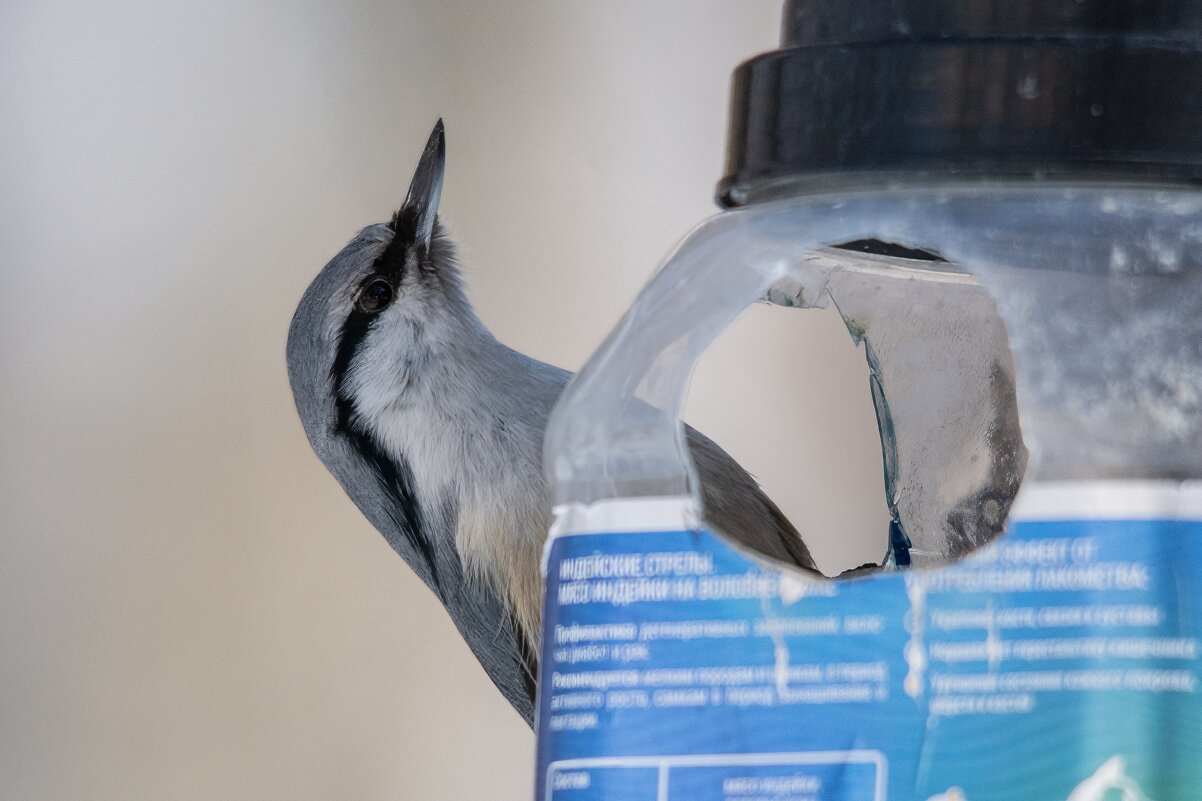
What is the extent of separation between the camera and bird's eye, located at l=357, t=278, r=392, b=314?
634 millimetres

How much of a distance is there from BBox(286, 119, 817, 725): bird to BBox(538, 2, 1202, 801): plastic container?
236 millimetres

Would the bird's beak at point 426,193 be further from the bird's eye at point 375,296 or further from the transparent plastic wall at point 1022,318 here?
the transparent plastic wall at point 1022,318

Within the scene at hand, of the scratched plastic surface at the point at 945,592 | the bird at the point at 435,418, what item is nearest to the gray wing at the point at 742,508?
the bird at the point at 435,418

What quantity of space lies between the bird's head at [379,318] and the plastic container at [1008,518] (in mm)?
277

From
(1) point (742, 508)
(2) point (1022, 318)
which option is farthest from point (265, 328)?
(2) point (1022, 318)

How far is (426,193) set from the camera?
0.64 metres

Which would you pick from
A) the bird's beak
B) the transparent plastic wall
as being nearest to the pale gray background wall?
the bird's beak

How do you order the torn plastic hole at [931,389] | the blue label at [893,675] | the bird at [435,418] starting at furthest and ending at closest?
the bird at [435,418], the torn plastic hole at [931,389], the blue label at [893,675]

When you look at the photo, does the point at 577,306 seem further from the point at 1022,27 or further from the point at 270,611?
the point at 1022,27

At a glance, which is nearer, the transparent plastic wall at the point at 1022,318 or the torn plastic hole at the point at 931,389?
Answer: the transparent plastic wall at the point at 1022,318

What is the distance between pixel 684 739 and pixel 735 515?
21 cm

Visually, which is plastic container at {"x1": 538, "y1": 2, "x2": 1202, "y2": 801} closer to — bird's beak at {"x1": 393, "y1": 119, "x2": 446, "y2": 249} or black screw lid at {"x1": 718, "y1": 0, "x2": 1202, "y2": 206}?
black screw lid at {"x1": 718, "y1": 0, "x2": 1202, "y2": 206}

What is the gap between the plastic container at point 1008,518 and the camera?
285 millimetres

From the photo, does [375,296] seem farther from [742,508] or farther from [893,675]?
[893,675]
